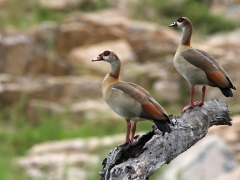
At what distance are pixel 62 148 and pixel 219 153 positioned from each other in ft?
11.6

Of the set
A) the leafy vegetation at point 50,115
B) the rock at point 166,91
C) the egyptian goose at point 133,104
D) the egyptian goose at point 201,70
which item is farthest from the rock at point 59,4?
the egyptian goose at point 133,104

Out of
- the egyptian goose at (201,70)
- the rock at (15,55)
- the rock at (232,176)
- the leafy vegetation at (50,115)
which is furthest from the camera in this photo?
the rock at (15,55)

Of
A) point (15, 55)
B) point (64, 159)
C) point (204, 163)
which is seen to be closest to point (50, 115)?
point (15, 55)

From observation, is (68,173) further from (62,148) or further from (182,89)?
(182,89)

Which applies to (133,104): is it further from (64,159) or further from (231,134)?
(231,134)

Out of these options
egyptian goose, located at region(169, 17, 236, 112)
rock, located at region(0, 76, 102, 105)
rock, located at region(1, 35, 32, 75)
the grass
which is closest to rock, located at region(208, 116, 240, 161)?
the grass

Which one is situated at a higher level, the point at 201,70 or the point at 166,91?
the point at 166,91

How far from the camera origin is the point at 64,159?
13273 millimetres

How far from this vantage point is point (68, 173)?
41.4 ft

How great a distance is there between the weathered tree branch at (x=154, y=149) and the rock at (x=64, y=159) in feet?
21.3

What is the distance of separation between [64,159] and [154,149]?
27.5ft

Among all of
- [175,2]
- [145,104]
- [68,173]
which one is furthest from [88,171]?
[175,2]

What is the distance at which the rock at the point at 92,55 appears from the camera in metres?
19.5

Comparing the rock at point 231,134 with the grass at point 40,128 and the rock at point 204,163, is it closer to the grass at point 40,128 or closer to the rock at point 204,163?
the rock at point 204,163
